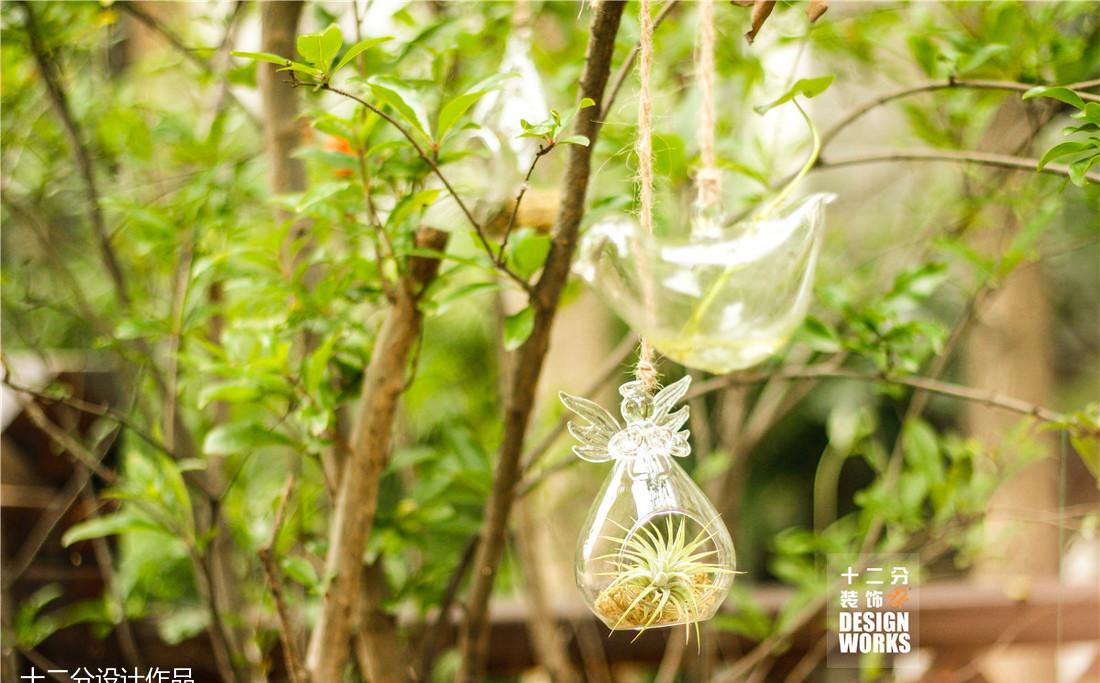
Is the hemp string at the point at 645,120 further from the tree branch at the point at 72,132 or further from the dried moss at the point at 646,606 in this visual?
the tree branch at the point at 72,132

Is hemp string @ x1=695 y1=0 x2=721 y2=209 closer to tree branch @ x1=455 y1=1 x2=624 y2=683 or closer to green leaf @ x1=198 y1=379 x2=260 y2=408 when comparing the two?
tree branch @ x1=455 y1=1 x2=624 y2=683

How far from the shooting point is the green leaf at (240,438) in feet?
2.81

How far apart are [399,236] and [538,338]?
15 centimetres

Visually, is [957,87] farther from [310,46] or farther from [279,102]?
[279,102]

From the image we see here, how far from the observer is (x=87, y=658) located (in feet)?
4.40

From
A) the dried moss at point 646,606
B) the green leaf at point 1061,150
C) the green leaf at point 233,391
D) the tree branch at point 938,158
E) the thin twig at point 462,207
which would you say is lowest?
the dried moss at point 646,606

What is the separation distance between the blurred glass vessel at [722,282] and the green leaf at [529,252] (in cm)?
13

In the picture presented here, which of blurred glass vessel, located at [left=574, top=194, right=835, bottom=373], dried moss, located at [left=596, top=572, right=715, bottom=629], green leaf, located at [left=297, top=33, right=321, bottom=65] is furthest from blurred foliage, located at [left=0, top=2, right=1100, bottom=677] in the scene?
dried moss, located at [left=596, top=572, right=715, bottom=629]

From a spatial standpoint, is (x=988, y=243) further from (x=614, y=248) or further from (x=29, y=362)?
(x=29, y=362)

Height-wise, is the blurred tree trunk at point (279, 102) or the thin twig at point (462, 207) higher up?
the blurred tree trunk at point (279, 102)

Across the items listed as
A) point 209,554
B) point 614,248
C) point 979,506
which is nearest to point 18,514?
point 209,554

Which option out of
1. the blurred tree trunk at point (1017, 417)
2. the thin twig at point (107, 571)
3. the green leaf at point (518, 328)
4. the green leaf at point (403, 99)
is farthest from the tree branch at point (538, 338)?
the blurred tree trunk at point (1017, 417)

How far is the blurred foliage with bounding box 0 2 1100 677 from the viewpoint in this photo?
0.78m

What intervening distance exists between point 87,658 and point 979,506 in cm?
127
